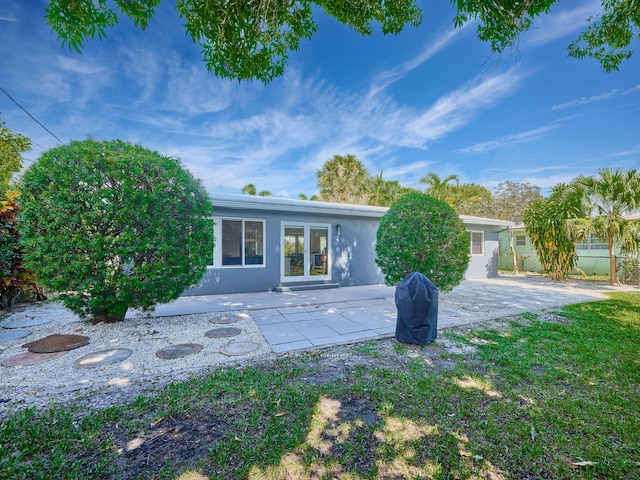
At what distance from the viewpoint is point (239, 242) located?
8.37 m

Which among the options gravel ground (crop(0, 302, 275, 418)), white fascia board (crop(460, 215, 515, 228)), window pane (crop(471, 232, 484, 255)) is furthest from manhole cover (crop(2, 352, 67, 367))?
window pane (crop(471, 232, 484, 255))

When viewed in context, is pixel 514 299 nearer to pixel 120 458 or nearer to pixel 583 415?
pixel 583 415

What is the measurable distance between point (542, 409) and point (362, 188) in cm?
1866

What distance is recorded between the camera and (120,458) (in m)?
1.83

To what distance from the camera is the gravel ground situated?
8.86ft

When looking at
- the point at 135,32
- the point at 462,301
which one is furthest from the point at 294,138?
the point at 462,301

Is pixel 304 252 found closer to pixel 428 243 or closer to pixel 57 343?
pixel 428 243

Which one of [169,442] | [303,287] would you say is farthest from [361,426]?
[303,287]

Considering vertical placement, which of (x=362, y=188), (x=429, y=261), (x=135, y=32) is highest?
(x=135, y=32)

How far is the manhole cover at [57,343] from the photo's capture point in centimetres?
385

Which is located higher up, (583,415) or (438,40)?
(438,40)

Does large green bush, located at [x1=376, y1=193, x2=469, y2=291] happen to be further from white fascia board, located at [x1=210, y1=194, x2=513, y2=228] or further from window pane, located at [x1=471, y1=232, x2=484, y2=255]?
window pane, located at [x1=471, y1=232, x2=484, y2=255]

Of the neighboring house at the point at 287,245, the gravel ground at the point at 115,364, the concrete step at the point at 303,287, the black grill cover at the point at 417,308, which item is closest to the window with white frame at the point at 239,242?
the neighboring house at the point at 287,245

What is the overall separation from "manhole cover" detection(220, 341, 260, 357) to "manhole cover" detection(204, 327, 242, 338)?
1.44ft
